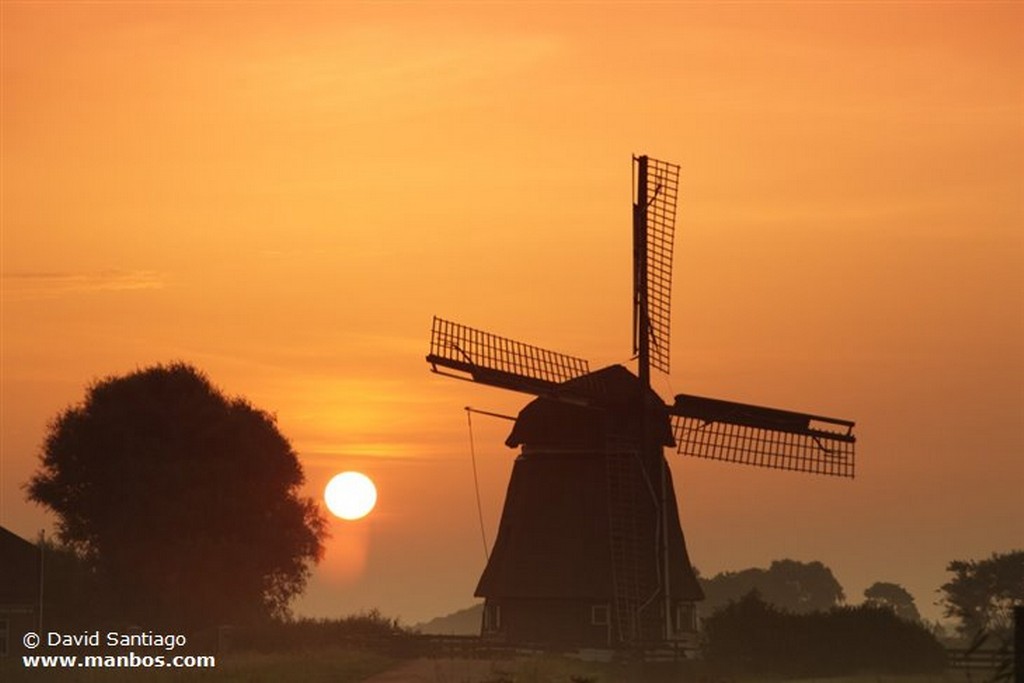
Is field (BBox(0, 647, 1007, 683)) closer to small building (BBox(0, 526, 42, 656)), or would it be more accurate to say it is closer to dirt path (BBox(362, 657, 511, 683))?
dirt path (BBox(362, 657, 511, 683))

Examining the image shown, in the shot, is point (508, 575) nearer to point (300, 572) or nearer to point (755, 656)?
point (755, 656)

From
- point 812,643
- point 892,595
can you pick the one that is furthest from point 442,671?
point 892,595

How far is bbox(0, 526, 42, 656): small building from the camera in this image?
216 ft

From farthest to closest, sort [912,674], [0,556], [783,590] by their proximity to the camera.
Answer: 1. [783,590]
2. [0,556]
3. [912,674]

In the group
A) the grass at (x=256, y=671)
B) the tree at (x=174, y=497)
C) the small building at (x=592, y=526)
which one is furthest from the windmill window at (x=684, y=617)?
the tree at (x=174, y=497)

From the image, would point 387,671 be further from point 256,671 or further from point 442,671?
point 256,671

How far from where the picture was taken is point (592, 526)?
55.7 metres

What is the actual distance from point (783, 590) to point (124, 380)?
119m

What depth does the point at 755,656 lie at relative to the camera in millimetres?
58781

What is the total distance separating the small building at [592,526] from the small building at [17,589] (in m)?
20.6

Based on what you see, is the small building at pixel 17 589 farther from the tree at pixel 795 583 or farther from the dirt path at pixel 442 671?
the tree at pixel 795 583

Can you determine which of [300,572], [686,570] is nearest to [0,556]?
[300,572]

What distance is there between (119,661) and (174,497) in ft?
54.7

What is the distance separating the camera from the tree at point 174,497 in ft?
236
